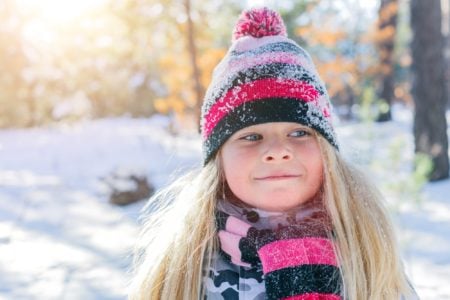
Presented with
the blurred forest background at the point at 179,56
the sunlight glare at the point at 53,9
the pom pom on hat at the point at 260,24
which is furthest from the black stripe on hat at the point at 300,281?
the sunlight glare at the point at 53,9

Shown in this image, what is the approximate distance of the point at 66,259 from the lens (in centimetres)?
372

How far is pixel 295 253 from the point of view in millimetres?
1314

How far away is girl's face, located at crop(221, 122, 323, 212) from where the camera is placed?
4.31 feet

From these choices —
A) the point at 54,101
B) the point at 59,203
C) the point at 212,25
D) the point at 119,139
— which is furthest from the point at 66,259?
the point at 54,101

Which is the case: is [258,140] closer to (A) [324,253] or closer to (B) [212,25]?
(A) [324,253]

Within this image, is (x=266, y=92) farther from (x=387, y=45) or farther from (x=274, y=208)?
(x=387, y=45)

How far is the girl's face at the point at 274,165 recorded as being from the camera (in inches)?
51.7

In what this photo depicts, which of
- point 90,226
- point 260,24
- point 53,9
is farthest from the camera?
point 53,9

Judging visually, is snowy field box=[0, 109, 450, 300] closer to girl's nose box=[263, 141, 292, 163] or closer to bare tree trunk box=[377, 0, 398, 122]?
girl's nose box=[263, 141, 292, 163]

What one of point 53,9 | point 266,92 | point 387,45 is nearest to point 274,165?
point 266,92

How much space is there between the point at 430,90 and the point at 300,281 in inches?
204

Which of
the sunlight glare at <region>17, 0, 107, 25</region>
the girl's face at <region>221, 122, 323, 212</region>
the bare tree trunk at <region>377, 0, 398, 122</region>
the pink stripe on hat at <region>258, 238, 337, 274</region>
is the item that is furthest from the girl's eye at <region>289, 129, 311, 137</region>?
the sunlight glare at <region>17, 0, 107, 25</region>

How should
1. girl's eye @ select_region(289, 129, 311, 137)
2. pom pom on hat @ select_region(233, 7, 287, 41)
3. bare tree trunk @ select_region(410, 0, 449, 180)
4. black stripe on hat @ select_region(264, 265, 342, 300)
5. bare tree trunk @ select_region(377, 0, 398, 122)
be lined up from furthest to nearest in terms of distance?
bare tree trunk @ select_region(377, 0, 398, 122) → bare tree trunk @ select_region(410, 0, 449, 180) → pom pom on hat @ select_region(233, 7, 287, 41) → girl's eye @ select_region(289, 129, 311, 137) → black stripe on hat @ select_region(264, 265, 342, 300)

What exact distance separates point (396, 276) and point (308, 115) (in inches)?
17.9
